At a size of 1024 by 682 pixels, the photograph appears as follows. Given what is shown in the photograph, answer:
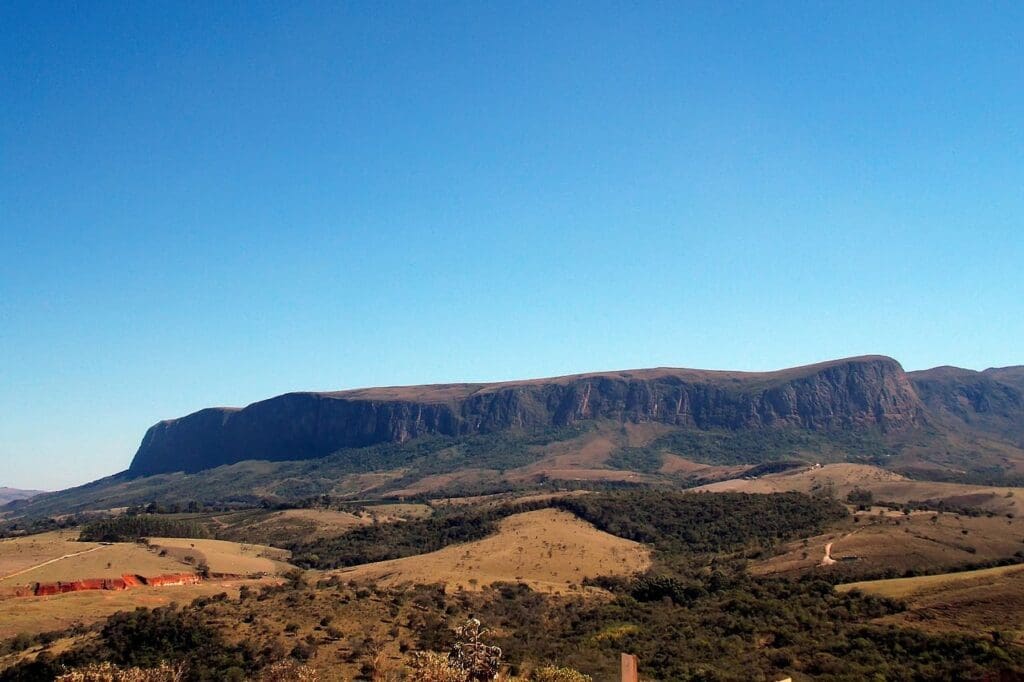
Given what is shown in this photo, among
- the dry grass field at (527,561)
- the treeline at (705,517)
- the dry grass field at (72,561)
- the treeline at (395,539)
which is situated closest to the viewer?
the dry grass field at (72,561)

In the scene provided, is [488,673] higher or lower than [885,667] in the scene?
higher

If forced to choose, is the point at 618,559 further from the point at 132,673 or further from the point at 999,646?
the point at 132,673

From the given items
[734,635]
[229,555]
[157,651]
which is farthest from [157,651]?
[229,555]

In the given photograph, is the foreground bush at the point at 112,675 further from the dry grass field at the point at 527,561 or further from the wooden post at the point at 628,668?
the dry grass field at the point at 527,561

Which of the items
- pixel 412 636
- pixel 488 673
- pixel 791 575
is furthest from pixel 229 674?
pixel 791 575

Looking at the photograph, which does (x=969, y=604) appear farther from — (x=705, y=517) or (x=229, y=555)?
(x=229, y=555)

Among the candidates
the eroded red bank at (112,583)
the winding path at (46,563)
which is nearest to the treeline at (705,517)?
the eroded red bank at (112,583)
